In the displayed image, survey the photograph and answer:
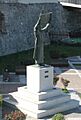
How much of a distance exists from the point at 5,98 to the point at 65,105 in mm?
3420

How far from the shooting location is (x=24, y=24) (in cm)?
3903

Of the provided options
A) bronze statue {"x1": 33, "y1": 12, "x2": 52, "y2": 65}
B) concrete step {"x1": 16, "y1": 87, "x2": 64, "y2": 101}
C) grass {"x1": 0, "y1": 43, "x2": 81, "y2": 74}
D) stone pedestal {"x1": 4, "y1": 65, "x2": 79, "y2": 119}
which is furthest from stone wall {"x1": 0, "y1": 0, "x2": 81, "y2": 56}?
stone pedestal {"x1": 4, "y1": 65, "x2": 79, "y2": 119}

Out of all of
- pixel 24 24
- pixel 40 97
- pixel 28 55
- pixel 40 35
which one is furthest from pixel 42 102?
pixel 24 24

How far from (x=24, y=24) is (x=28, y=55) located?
4.21m

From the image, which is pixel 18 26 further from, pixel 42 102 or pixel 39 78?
pixel 42 102

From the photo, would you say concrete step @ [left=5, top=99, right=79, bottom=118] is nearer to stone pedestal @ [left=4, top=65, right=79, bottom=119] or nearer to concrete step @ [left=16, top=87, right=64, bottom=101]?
stone pedestal @ [left=4, top=65, right=79, bottom=119]

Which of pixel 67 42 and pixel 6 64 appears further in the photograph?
pixel 67 42

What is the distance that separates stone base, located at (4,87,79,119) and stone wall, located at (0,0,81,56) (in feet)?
47.1

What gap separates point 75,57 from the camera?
121 feet

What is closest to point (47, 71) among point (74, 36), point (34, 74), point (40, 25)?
point (34, 74)

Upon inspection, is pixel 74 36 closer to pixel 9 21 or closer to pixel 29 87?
pixel 9 21

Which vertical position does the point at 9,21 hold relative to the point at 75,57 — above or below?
above

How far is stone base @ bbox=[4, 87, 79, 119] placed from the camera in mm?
20141

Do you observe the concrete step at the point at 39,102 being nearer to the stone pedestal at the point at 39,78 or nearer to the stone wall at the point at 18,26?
the stone pedestal at the point at 39,78
